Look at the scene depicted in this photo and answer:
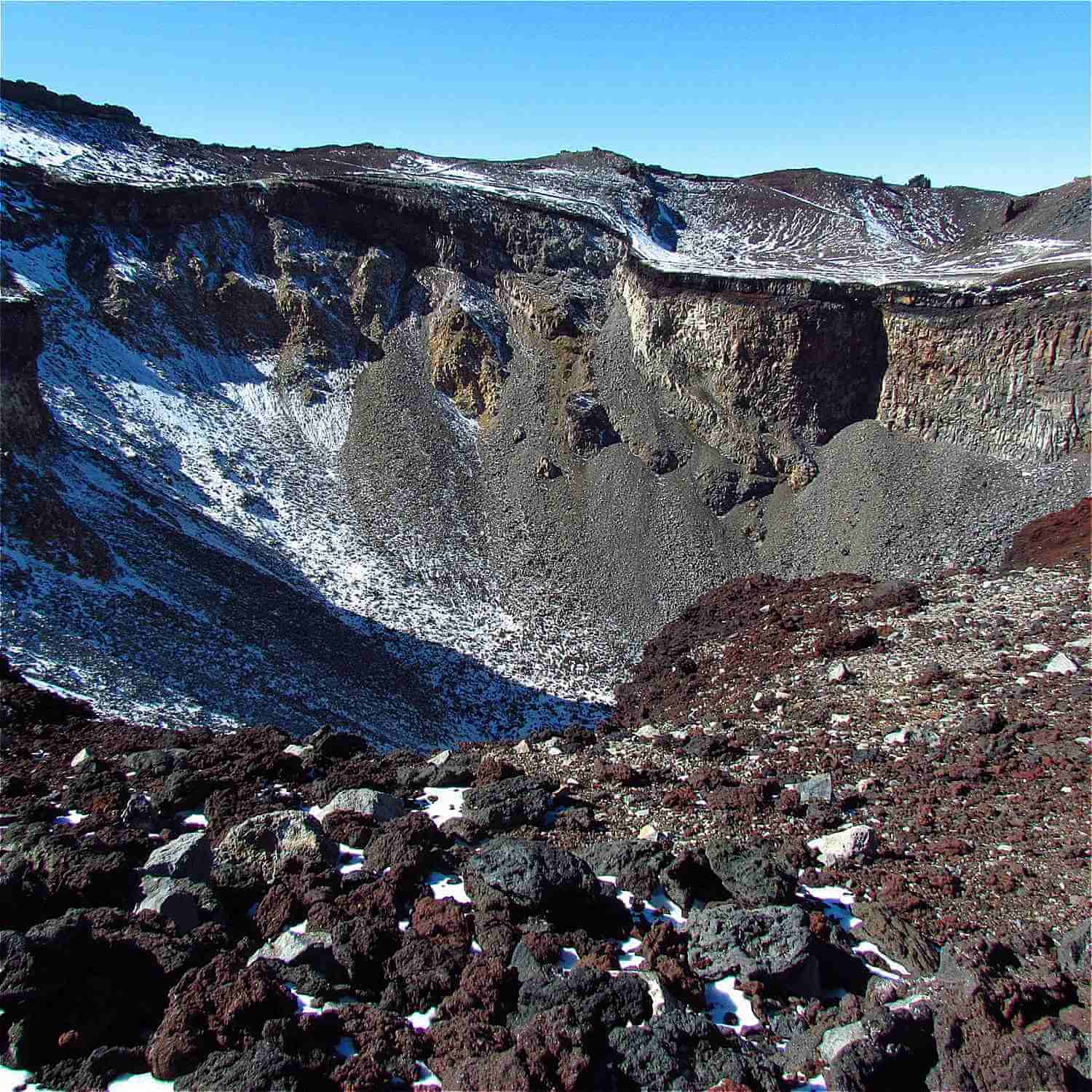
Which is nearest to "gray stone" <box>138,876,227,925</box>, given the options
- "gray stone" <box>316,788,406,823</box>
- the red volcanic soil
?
"gray stone" <box>316,788,406,823</box>

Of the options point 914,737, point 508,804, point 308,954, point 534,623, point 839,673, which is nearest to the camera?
point 308,954

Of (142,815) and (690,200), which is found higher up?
(690,200)

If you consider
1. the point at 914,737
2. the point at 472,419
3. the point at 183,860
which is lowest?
the point at 914,737

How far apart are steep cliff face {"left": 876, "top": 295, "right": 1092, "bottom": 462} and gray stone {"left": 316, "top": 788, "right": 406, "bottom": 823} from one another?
94.4 ft

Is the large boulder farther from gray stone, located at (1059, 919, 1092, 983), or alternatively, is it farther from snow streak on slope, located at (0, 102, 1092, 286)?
snow streak on slope, located at (0, 102, 1092, 286)

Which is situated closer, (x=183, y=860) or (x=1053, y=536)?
Answer: (x=183, y=860)

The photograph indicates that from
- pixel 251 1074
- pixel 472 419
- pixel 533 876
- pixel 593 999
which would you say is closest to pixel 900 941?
pixel 593 999

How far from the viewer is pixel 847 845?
9.44 metres

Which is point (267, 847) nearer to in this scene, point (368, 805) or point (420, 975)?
point (368, 805)

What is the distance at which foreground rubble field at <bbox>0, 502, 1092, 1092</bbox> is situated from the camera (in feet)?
19.8

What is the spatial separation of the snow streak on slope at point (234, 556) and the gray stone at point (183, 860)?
26.4ft

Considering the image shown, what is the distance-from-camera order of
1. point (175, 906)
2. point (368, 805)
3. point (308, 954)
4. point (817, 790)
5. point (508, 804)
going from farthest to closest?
point (817, 790)
point (508, 804)
point (368, 805)
point (175, 906)
point (308, 954)

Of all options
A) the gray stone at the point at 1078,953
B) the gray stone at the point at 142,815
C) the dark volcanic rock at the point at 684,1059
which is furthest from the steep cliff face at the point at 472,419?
the gray stone at the point at 1078,953

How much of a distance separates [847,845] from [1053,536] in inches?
840
